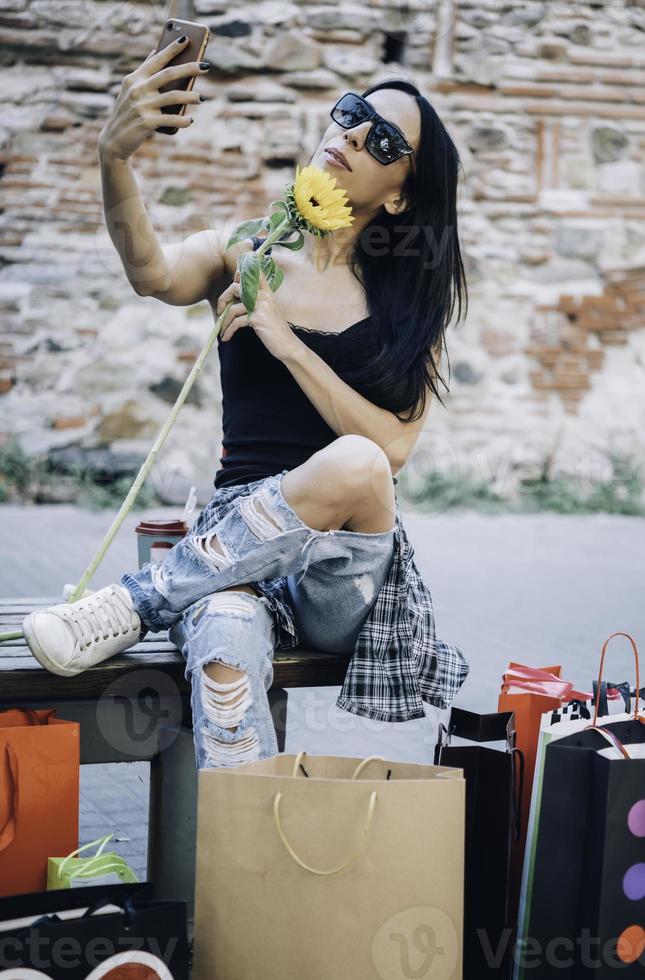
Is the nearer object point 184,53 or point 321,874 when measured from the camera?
point 321,874

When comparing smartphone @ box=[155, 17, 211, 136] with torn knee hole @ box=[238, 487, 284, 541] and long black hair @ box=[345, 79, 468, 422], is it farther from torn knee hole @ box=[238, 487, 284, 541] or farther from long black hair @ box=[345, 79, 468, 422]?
torn knee hole @ box=[238, 487, 284, 541]

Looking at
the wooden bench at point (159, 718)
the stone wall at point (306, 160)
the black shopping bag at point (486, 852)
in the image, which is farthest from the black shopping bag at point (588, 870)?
the stone wall at point (306, 160)

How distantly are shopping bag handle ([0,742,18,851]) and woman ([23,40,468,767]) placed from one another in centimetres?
19

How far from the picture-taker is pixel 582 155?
9477 mm

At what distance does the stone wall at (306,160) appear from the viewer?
838 centimetres

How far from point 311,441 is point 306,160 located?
6.75m

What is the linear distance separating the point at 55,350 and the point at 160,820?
648 centimetres

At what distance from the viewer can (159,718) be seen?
234 cm

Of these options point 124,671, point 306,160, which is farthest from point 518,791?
point 306,160

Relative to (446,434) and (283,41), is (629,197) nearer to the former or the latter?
(446,434)

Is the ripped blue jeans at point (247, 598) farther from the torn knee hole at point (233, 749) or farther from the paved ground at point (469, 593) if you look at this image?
the paved ground at point (469, 593)

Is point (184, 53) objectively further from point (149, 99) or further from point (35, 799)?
point (35, 799)

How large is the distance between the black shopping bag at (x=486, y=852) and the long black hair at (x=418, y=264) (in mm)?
854

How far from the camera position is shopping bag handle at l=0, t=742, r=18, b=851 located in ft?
6.57
